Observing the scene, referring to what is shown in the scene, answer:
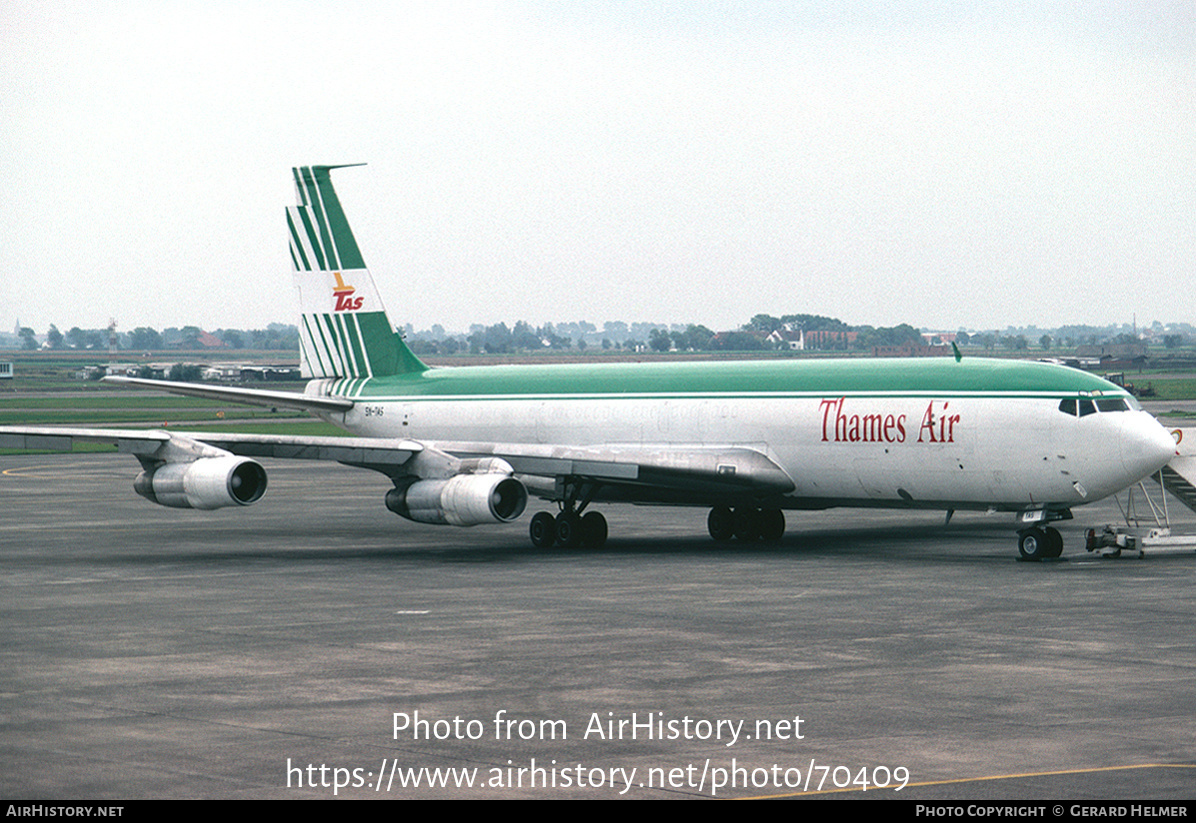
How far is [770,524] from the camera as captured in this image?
41.2 meters

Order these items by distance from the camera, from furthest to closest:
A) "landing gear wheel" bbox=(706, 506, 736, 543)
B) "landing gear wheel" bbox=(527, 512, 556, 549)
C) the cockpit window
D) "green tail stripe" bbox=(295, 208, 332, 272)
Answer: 1. "green tail stripe" bbox=(295, 208, 332, 272)
2. "landing gear wheel" bbox=(706, 506, 736, 543)
3. "landing gear wheel" bbox=(527, 512, 556, 549)
4. the cockpit window

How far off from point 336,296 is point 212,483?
12661mm

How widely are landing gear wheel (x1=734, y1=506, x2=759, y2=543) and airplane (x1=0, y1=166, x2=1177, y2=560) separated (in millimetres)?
39

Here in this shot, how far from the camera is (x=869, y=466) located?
37.2 m

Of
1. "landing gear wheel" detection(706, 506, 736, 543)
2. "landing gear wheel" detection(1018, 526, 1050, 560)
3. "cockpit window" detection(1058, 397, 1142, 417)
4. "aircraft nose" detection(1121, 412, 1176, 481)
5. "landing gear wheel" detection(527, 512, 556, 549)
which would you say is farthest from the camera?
"landing gear wheel" detection(706, 506, 736, 543)

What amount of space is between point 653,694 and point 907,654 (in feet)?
16.0

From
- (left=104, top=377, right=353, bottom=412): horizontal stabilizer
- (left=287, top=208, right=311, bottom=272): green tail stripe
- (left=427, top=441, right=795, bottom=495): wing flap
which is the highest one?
(left=287, top=208, right=311, bottom=272): green tail stripe

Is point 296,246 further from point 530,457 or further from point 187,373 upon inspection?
point 187,373

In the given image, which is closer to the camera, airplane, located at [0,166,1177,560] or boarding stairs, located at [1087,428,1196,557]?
airplane, located at [0,166,1177,560]

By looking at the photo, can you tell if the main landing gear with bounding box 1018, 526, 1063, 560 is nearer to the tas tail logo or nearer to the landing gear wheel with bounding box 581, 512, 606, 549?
the landing gear wheel with bounding box 581, 512, 606, 549

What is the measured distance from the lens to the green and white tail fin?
47.9 m

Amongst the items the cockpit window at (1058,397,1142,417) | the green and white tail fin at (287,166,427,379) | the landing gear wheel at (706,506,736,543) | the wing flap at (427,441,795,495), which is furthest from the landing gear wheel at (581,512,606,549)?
the cockpit window at (1058,397,1142,417)

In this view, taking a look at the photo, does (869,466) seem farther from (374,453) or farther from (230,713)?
(230,713)
